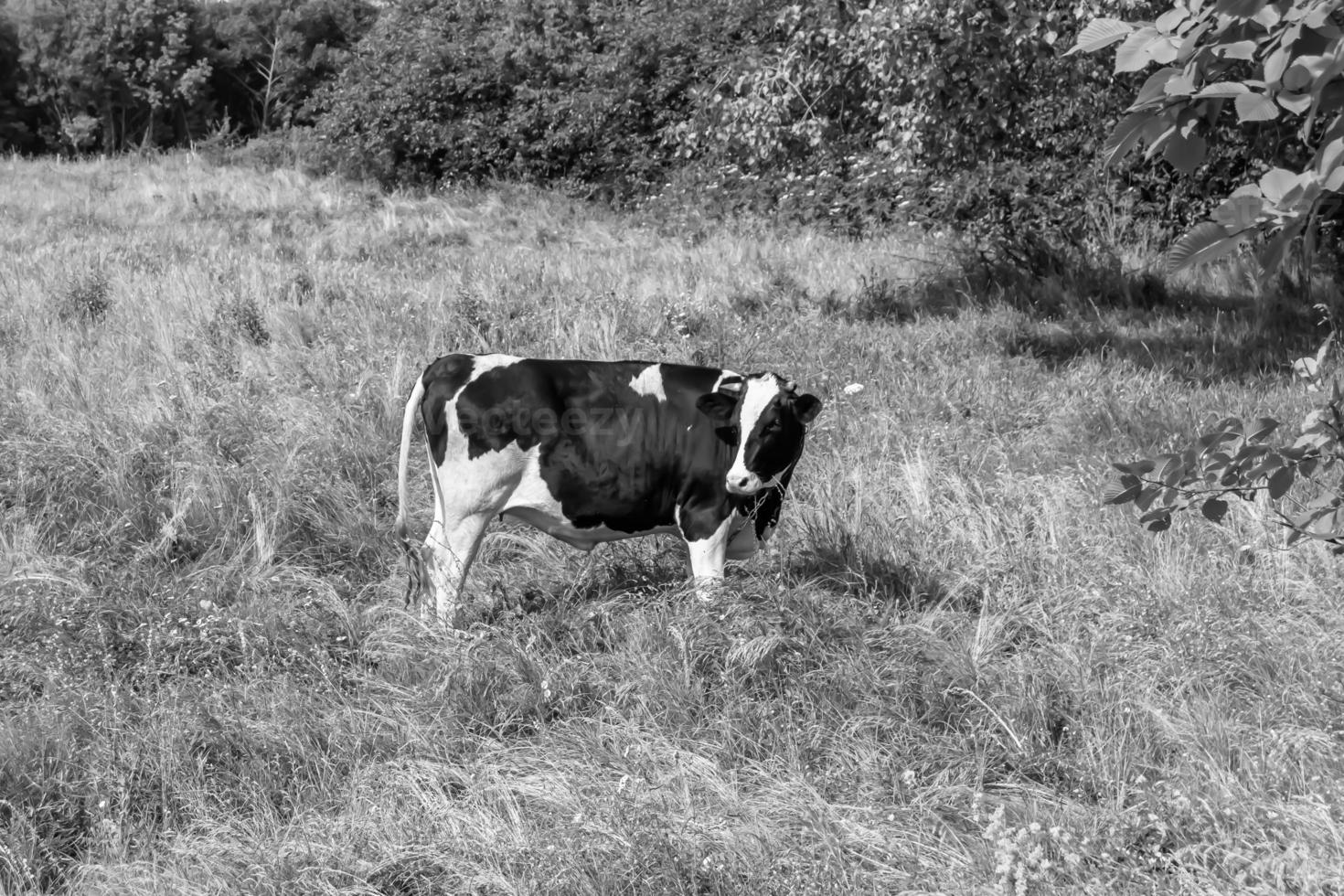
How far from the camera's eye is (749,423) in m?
4.67

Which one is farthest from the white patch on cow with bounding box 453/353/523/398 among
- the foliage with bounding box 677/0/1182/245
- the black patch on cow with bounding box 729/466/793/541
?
the foliage with bounding box 677/0/1182/245

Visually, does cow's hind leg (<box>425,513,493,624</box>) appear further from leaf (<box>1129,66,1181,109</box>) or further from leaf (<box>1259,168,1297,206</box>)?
leaf (<box>1259,168,1297,206</box>)

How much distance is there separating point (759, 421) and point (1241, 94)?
2.60 m

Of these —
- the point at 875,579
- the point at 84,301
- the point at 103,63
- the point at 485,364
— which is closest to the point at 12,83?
the point at 103,63

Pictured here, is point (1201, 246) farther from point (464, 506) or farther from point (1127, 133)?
point (464, 506)

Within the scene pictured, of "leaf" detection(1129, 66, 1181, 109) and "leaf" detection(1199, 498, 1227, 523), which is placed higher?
"leaf" detection(1129, 66, 1181, 109)

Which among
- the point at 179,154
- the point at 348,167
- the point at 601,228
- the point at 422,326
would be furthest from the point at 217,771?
the point at 179,154

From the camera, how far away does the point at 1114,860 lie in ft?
11.1

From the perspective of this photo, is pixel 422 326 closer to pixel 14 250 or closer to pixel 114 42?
pixel 14 250

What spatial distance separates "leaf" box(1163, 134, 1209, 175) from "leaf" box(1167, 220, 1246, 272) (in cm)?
25

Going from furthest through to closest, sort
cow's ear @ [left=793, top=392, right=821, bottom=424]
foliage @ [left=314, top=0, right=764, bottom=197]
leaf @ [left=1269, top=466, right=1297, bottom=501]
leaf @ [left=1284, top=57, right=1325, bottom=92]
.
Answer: foliage @ [left=314, top=0, right=764, bottom=197] < cow's ear @ [left=793, top=392, right=821, bottom=424] < leaf @ [left=1269, top=466, right=1297, bottom=501] < leaf @ [left=1284, top=57, right=1325, bottom=92]

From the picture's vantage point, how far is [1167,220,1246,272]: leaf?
2158 mm

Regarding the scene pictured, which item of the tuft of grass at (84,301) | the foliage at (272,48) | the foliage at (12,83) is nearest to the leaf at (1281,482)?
the tuft of grass at (84,301)

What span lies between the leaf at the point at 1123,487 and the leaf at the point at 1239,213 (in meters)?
0.97
